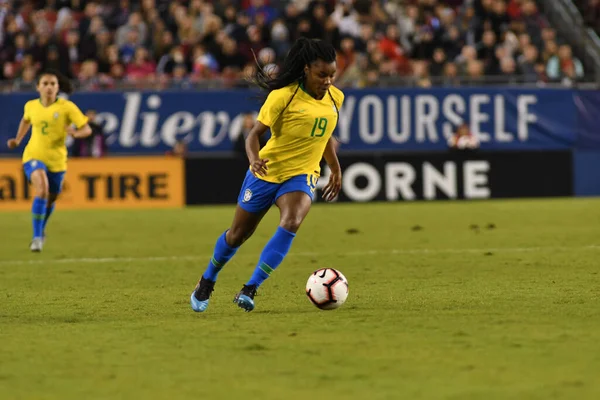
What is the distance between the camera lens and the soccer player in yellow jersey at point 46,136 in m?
15.1

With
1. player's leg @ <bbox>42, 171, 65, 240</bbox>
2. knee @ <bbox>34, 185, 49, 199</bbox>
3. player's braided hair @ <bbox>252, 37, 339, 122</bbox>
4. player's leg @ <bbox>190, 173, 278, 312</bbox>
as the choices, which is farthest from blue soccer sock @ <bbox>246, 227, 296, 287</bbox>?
player's leg @ <bbox>42, 171, 65, 240</bbox>

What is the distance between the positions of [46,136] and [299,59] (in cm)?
737

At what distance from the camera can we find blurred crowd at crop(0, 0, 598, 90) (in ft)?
78.9

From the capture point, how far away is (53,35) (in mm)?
24375

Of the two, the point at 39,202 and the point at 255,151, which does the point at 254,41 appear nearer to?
the point at 39,202

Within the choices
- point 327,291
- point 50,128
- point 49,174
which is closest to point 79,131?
point 50,128

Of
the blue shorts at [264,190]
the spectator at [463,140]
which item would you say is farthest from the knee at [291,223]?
the spectator at [463,140]

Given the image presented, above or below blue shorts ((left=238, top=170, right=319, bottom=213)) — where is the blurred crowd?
above

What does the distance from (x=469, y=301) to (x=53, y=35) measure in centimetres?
1688

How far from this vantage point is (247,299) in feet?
28.5

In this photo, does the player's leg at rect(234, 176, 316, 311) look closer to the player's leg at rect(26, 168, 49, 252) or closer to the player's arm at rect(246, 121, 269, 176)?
the player's arm at rect(246, 121, 269, 176)

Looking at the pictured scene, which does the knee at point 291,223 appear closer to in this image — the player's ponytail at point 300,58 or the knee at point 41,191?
the player's ponytail at point 300,58

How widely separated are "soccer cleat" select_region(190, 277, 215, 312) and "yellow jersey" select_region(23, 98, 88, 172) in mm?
6894

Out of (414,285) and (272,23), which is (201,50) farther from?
(414,285)
